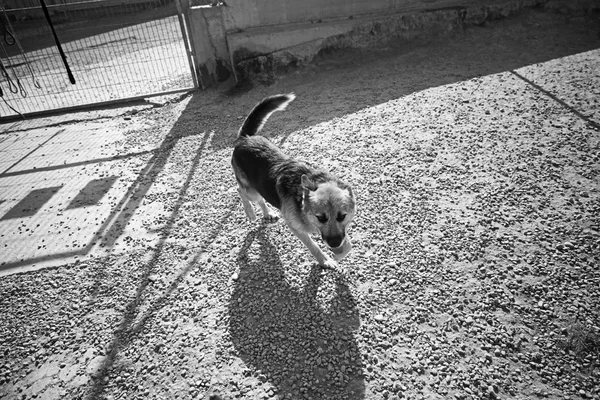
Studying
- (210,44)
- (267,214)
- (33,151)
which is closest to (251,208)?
(267,214)

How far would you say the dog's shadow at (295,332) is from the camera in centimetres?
318

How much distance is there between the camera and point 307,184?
3.83 m

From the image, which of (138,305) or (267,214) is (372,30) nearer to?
A: (267,214)

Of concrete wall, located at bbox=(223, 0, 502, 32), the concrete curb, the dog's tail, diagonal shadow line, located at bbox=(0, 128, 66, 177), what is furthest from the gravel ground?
concrete wall, located at bbox=(223, 0, 502, 32)

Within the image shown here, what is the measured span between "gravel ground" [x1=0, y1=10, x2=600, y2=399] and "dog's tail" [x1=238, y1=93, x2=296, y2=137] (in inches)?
51.0

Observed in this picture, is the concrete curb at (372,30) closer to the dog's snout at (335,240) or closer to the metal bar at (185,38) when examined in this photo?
the metal bar at (185,38)

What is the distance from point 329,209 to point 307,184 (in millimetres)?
407

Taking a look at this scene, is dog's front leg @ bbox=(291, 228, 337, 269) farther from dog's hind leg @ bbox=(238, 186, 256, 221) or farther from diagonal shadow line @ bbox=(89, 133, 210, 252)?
diagonal shadow line @ bbox=(89, 133, 210, 252)

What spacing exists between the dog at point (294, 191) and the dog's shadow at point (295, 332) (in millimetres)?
522

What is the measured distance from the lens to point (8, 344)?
149 inches

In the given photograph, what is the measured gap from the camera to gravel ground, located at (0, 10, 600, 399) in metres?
3.21

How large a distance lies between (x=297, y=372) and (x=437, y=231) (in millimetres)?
2632

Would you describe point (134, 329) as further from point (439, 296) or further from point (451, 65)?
point (451, 65)

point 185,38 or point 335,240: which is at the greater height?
point 185,38
